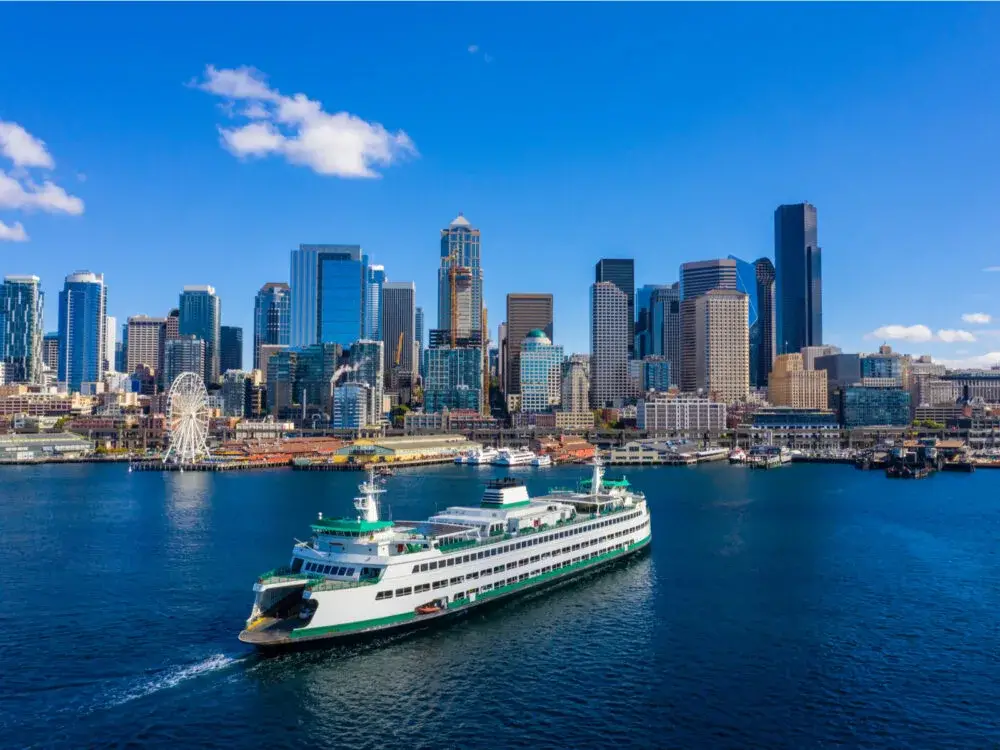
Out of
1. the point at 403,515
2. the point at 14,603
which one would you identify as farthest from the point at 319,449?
the point at 14,603

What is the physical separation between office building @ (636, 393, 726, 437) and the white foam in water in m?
161

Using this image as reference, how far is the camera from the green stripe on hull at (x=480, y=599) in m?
33.2

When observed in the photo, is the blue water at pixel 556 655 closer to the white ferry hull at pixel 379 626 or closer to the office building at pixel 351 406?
the white ferry hull at pixel 379 626

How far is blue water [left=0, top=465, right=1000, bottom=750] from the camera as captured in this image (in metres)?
26.6

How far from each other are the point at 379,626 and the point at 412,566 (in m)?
2.89

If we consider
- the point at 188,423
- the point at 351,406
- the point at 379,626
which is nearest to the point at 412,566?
the point at 379,626

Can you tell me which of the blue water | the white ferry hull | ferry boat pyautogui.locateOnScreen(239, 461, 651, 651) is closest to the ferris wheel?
the blue water

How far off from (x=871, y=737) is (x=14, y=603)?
125 ft

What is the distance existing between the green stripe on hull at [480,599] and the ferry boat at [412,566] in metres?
0.04

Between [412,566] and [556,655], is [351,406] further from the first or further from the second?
[556,655]

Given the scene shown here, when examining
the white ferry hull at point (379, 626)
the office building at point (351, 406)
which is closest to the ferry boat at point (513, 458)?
the office building at point (351, 406)

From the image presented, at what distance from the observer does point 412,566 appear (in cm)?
3619

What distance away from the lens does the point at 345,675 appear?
30.7m

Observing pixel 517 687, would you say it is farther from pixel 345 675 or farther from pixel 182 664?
pixel 182 664
